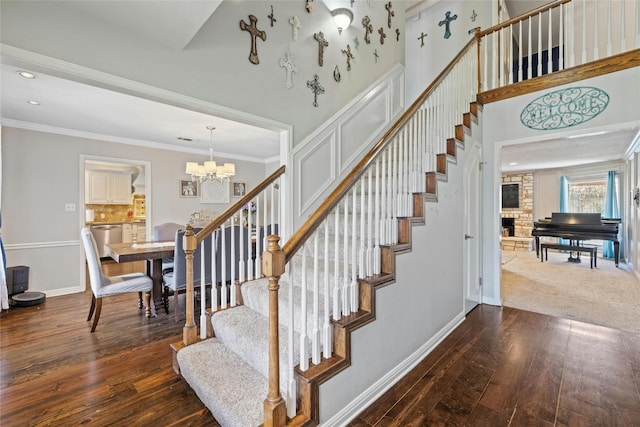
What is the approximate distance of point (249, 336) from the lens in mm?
1872

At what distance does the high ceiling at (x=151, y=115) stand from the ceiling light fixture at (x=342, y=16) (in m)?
1.52

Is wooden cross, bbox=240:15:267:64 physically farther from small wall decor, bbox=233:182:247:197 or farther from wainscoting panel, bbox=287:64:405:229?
small wall decor, bbox=233:182:247:197

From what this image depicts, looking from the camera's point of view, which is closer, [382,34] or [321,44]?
[321,44]

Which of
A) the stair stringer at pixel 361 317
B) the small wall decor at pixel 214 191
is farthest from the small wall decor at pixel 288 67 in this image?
the small wall decor at pixel 214 191

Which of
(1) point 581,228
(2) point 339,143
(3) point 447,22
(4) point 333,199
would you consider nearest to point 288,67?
(2) point 339,143

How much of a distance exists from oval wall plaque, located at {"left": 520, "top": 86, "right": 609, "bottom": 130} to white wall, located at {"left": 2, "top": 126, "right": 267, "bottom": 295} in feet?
20.5

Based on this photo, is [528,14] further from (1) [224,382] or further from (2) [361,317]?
(1) [224,382]

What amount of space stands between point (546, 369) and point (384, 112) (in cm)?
321

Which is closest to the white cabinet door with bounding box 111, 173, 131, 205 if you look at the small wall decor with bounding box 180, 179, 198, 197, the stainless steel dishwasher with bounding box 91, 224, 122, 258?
the stainless steel dishwasher with bounding box 91, 224, 122, 258

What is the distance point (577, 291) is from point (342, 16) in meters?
5.01

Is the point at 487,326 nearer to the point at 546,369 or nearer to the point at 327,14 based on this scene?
the point at 546,369

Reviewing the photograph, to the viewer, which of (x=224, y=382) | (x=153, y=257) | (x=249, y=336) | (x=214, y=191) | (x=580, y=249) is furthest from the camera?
(x=214, y=191)

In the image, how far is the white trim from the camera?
1627 mm

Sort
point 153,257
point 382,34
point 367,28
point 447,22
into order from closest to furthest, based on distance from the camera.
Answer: point 153,257, point 367,28, point 382,34, point 447,22
